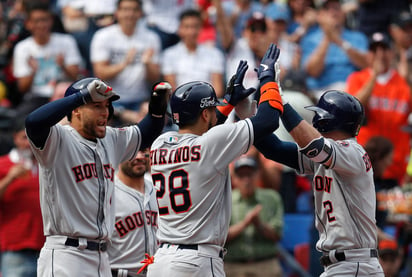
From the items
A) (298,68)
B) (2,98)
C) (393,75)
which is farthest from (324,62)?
(2,98)

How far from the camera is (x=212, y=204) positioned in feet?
18.0

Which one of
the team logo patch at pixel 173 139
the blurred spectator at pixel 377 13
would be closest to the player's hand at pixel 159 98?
the team logo patch at pixel 173 139

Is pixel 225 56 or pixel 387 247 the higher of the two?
pixel 225 56

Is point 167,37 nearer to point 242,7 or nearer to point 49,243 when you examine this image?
point 242,7

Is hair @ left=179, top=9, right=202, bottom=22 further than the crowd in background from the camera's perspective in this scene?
Yes

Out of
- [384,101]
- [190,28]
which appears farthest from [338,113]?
[190,28]

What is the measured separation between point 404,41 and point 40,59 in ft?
17.4

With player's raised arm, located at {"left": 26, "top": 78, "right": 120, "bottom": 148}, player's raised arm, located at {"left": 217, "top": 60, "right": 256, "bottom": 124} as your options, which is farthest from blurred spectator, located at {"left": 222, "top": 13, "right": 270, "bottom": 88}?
player's raised arm, located at {"left": 26, "top": 78, "right": 120, "bottom": 148}

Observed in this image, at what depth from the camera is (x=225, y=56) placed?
11.8 m

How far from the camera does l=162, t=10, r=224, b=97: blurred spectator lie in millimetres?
11000

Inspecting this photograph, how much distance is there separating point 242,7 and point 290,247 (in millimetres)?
4326

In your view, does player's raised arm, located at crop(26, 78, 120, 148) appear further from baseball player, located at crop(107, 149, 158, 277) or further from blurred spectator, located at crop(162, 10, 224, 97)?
blurred spectator, located at crop(162, 10, 224, 97)

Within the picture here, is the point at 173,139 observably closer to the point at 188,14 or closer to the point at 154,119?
the point at 154,119

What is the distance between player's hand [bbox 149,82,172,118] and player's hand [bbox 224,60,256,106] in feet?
1.59
